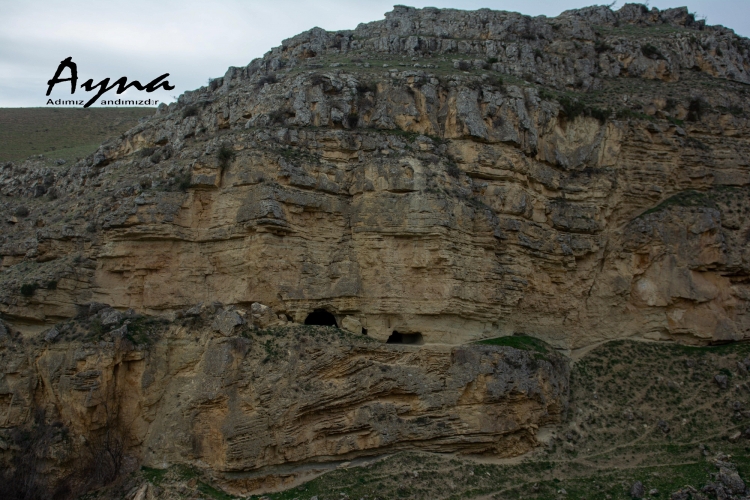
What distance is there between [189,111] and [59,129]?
34004 millimetres

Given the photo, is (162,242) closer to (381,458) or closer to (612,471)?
(381,458)

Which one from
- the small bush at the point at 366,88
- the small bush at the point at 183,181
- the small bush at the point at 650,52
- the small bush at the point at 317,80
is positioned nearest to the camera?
the small bush at the point at 183,181

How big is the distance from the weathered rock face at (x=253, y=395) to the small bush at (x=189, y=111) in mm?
14089

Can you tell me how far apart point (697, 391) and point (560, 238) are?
915 centimetres

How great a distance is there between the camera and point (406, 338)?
29.5 metres

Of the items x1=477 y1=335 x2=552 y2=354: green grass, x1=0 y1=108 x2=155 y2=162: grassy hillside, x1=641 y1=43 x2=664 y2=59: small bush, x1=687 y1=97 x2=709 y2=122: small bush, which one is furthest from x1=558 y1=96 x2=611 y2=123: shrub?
x1=0 y1=108 x2=155 y2=162: grassy hillside

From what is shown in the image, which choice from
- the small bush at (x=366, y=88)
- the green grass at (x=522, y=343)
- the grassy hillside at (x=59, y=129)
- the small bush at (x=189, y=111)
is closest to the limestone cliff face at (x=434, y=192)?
the small bush at (x=189, y=111)

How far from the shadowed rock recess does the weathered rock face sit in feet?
0.27

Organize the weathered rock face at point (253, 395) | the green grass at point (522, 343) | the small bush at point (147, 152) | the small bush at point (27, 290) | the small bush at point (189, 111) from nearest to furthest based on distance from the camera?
the weathered rock face at point (253, 395) < the small bush at point (27, 290) < the green grass at point (522, 343) < the small bush at point (147, 152) < the small bush at point (189, 111)

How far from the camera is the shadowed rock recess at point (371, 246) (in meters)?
24.6

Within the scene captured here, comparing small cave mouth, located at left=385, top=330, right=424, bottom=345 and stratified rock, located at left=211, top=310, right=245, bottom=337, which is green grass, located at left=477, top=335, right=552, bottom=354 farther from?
stratified rock, located at left=211, top=310, right=245, bottom=337

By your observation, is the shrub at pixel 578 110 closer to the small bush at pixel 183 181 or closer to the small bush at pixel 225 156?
the small bush at pixel 225 156

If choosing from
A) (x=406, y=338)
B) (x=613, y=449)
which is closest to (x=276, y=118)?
(x=406, y=338)

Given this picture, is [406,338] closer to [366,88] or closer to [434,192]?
[434,192]
